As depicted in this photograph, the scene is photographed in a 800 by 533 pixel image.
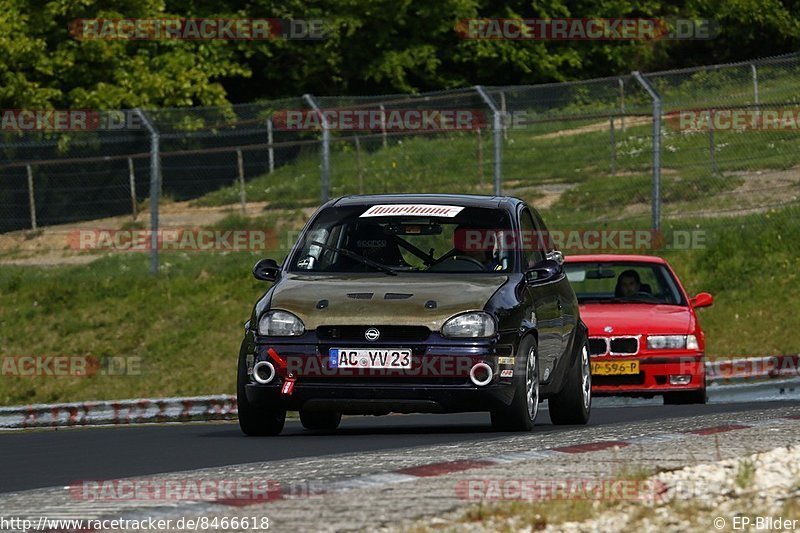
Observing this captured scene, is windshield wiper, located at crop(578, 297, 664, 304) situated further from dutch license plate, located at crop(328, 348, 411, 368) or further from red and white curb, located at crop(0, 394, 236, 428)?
dutch license plate, located at crop(328, 348, 411, 368)

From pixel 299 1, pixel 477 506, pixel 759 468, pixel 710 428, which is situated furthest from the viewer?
pixel 299 1

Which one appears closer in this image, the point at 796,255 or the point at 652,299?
the point at 652,299

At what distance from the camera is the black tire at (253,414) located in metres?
12.3

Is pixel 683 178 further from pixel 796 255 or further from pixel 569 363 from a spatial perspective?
pixel 569 363

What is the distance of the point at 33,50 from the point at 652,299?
2218 cm

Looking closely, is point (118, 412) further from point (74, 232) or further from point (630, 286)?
point (74, 232)

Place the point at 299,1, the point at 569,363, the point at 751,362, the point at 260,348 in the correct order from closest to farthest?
the point at 260,348 < the point at 569,363 < the point at 751,362 < the point at 299,1

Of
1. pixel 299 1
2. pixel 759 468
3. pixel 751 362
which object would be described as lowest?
pixel 751 362

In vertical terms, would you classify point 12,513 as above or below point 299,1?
below

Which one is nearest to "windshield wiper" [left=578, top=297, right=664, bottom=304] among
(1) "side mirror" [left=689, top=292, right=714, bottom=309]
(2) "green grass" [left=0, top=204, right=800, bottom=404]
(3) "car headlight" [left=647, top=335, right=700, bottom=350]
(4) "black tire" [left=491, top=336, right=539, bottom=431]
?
(1) "side mirror" [left=689, top=292, right=714, bottom=309]

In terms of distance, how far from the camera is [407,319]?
11797mm

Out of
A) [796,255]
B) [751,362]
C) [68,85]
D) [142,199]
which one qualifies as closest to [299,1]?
Result: [68,85]

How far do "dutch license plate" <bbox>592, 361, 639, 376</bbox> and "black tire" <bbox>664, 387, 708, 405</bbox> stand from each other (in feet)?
1.55

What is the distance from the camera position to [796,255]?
2583 cm
